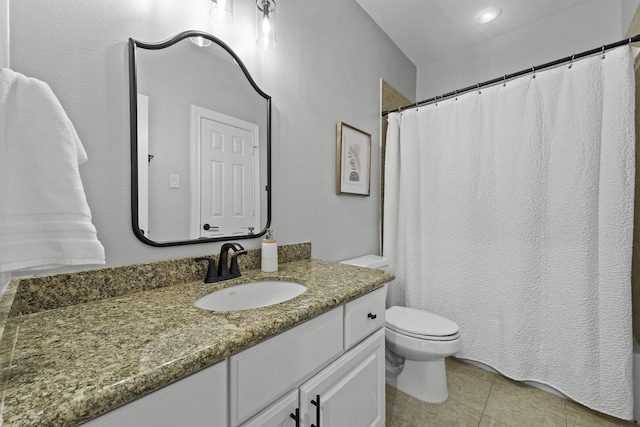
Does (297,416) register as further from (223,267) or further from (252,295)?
(223,267)

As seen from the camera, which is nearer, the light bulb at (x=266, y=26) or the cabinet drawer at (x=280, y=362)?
the cabinet drawer at (x=280, y=362)

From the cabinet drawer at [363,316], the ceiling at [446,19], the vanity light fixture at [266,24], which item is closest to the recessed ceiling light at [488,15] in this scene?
the ceiling at [446,19]

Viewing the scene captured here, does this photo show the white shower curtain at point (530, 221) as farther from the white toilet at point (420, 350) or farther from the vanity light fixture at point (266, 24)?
the vanity light fixture at point (266, 24)

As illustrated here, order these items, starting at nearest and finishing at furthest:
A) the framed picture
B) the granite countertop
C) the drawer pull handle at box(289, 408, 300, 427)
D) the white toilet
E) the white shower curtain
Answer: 1. the granite countertop
2. the drawer pull handle at box(289, 408, 300, 427)
3. the white shower curtain
4. the white toilet
5. the framed picture

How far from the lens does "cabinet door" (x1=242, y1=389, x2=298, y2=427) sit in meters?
0.69

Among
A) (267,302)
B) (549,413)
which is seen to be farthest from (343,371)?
(549,413)

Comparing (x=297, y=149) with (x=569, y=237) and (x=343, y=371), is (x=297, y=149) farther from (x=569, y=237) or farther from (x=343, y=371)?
(x=569, y=237)

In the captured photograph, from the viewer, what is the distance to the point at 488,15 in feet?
6.63

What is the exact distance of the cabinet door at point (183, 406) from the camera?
0.47m

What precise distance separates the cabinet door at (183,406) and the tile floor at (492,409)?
1239 mm

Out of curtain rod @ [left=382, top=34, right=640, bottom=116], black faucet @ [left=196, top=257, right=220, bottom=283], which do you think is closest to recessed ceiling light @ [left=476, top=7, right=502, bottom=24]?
curtain rod @ [left=382, top=34, right=640, bottom=116]

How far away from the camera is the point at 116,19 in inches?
36.2

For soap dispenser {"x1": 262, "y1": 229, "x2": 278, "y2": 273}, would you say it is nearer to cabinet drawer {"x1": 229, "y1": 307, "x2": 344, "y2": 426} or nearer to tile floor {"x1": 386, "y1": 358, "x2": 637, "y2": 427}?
cabinet drawer {"x1": 229, "y1": 307, "x2": 344, "y2": 426}

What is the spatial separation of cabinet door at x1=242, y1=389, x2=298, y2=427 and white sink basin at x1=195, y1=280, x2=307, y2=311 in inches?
14.1
